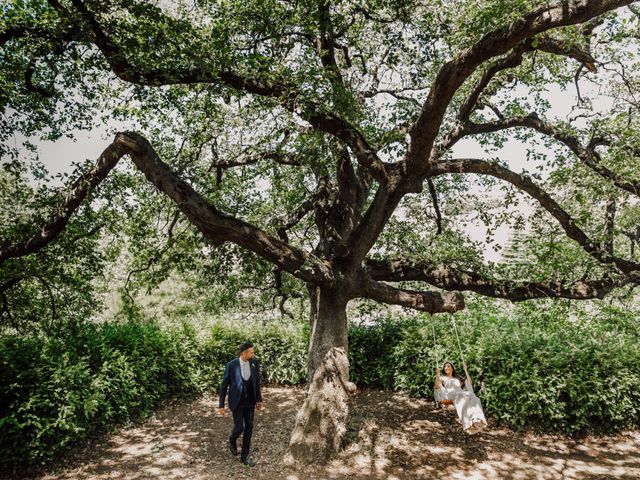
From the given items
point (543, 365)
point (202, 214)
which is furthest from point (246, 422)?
point (543, 365)

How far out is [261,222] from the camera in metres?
9.62

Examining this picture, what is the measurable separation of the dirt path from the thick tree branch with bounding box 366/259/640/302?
8.69 ft

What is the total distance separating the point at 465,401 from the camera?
22.1ft

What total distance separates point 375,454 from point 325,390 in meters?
1.32

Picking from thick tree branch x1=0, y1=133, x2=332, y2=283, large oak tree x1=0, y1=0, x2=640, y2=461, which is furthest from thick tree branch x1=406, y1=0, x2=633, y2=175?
thick tree branch x1=0, y1=133, x2=332, y2=283

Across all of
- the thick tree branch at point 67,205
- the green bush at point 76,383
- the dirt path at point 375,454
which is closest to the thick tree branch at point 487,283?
the dirt path at point 375,454

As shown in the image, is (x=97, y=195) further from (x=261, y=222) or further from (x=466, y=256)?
(x=466, y=256)

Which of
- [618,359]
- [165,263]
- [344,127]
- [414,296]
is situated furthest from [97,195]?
[618,359]

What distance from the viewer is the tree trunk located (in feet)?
21.6

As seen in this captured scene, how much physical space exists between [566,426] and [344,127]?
6837mm

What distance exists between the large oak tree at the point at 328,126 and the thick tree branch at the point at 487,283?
0.03 m

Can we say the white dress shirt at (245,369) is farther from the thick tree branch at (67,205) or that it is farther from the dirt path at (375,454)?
the thick tree branch at (67,205)

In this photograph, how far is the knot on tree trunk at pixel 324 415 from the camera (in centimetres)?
652

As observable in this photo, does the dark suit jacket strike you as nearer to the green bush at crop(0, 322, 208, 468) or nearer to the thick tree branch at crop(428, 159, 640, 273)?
the green bush at crop(0, 322, 208, 468)
